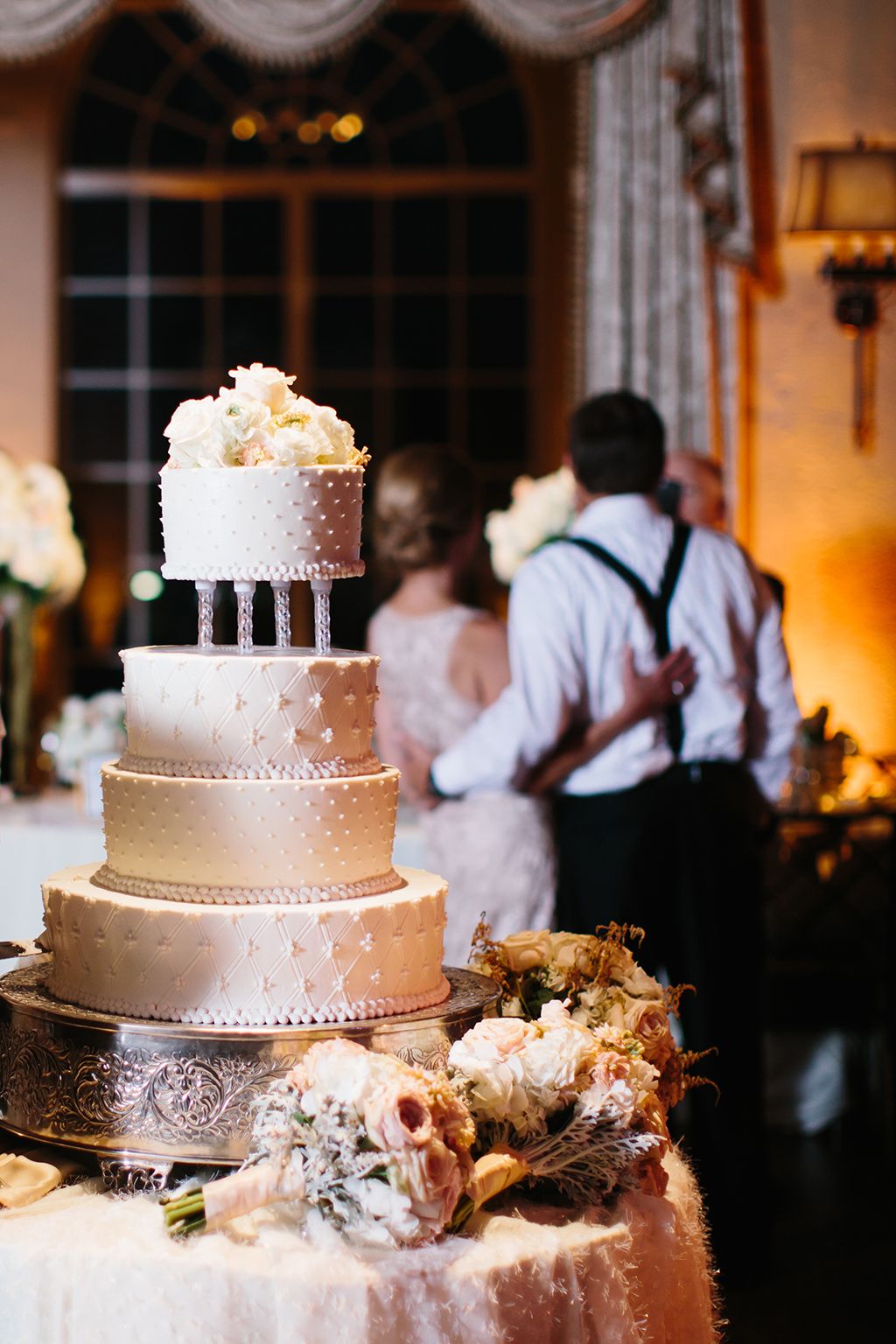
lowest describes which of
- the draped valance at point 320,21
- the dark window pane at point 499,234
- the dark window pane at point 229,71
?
the dark window pane at point 499,234

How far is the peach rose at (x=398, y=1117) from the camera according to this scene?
152cm

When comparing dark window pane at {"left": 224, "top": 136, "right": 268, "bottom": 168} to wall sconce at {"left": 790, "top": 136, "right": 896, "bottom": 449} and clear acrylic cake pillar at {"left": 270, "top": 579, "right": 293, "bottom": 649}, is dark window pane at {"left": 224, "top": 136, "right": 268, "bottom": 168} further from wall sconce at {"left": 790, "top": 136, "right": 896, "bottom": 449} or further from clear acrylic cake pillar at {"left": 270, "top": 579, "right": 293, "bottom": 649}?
clear acrylic cake pillar at {"left": 270, "top": 579, "right": 293, "bottom": 649}

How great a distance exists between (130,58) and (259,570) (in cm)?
612

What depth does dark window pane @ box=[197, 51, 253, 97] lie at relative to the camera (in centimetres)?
714

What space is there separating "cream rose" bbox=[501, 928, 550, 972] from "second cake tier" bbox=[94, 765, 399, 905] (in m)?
0.24

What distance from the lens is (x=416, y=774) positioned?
11.0 ft

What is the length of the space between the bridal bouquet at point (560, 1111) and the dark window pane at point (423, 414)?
5.79m

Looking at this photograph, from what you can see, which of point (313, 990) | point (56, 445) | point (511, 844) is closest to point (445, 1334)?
point (313, 990)

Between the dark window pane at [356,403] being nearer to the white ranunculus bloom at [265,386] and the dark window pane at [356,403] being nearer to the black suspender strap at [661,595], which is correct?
the black suspender strap at [661,595]

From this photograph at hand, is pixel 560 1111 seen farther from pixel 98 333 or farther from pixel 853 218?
pixel 98 333

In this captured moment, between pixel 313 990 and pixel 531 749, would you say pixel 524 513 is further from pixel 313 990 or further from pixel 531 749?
pixel 313 990

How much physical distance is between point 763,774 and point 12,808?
2295 mm

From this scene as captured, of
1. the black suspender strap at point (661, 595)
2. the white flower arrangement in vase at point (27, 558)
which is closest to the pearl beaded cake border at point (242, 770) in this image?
the black suspender strap at point (661, 595)

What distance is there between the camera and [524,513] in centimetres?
463
